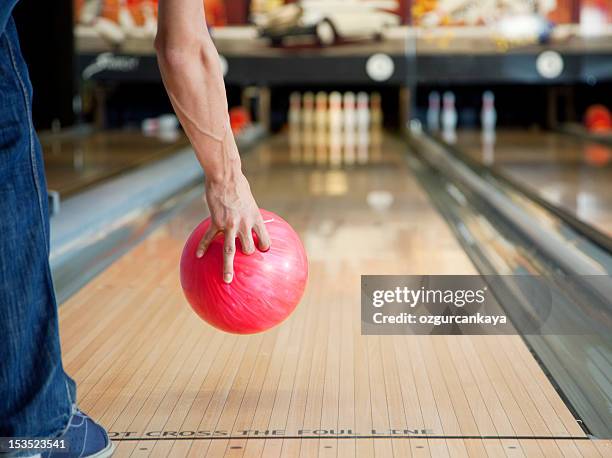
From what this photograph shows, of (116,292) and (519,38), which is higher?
(519,38)

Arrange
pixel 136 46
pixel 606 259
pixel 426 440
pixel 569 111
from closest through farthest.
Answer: pixel 426 440
pixel 606 259
pixel 136 46
pixel 569 111

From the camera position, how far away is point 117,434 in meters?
1.71

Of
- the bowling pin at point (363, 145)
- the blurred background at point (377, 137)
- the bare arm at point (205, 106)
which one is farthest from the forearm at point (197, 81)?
the bowling pin at point (363, 145)

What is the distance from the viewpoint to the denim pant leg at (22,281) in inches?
55.6

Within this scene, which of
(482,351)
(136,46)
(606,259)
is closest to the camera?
(482,351)

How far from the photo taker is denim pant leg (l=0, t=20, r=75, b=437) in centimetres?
141

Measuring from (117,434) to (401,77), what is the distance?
6936 mm

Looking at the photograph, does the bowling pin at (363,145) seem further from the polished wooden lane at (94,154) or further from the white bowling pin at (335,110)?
the polished wooden lane at (94,154)

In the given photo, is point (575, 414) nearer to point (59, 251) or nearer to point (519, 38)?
point (59, 251)

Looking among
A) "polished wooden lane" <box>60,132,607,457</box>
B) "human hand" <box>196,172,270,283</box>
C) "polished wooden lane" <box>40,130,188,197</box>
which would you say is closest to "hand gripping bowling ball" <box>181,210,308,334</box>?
"human hand" <box>196,172,270,283</box>

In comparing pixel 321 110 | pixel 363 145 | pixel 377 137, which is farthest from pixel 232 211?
pixel 321 110

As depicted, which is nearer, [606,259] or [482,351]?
[482,351]

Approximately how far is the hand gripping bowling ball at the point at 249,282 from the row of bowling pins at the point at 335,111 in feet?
24.1

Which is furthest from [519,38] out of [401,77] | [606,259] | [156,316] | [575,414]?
[575,414]
